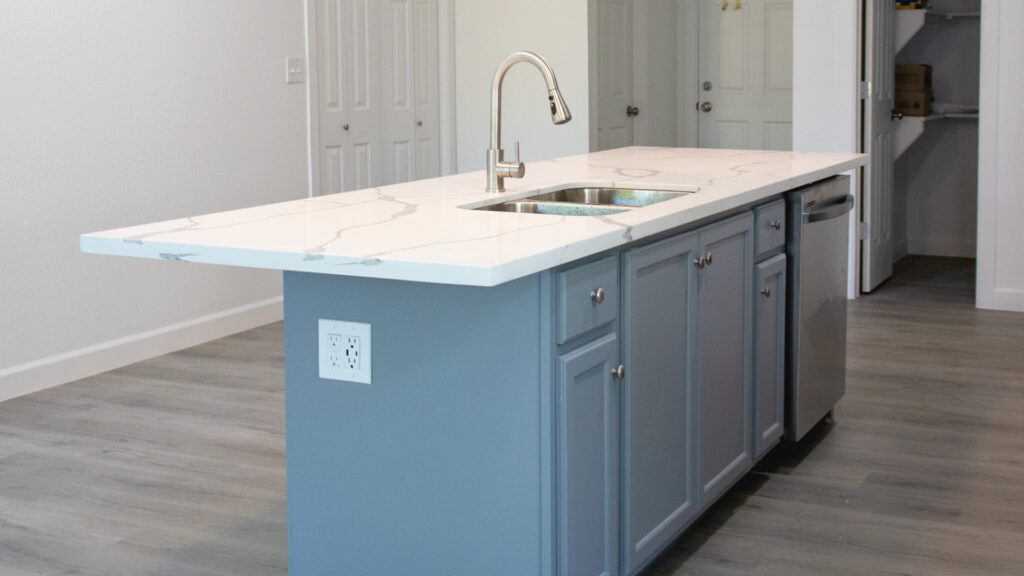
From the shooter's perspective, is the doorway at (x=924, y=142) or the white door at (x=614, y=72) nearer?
the doorway at (x=924, y=142)

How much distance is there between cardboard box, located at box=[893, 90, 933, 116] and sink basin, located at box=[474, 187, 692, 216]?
12.2 ft

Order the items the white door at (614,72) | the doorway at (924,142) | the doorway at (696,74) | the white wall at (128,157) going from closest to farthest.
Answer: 1. the white wall at (128,157)
2. the doorway at (924,142)
3. the white door at (614,72)
4. the doorway at (696,74)

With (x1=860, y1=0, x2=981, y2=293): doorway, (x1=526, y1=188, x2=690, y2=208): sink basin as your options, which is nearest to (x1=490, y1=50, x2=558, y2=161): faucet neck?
(x1=526, y1=188, x2=690, y2=208): sink basin

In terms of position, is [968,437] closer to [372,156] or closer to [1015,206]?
[1015,206]

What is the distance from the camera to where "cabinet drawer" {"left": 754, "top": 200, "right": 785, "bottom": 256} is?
311cm

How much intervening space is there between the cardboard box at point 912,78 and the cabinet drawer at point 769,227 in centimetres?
346

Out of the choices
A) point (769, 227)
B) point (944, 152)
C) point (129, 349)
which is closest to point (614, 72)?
point (944, 152)

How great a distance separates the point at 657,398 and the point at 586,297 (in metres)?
0.48

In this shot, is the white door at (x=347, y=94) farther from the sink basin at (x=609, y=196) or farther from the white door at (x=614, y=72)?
the sink basin at (x=609, y=196)

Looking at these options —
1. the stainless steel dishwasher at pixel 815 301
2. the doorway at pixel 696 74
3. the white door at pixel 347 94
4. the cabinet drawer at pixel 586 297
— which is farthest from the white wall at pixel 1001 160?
the cabinet drawer at pixel 586 297

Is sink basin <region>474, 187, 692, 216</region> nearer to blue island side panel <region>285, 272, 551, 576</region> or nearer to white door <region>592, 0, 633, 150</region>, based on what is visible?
blue island side panel <region>285, 272, 551, 576</region>

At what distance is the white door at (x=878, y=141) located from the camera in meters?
5.75

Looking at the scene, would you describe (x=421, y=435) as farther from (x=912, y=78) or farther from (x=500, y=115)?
(x=912, y=78)

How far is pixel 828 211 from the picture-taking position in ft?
11.5
